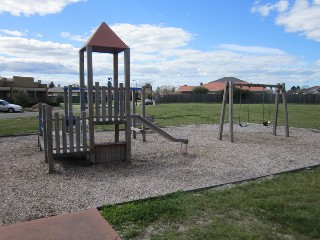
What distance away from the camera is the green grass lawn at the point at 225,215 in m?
3.50

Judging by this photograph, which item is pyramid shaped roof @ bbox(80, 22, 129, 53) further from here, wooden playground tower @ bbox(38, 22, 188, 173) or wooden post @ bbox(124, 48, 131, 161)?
wooden post @ bbox(124, 48, 131, 161)

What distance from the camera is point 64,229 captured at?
3.53m

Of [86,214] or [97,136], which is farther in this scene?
[97,136]

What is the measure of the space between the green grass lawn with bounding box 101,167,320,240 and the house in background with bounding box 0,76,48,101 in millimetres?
48366

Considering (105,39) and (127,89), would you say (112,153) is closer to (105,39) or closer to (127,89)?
(127,89)

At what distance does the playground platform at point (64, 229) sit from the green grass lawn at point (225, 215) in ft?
0.58

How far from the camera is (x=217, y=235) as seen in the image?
3451 millimetres

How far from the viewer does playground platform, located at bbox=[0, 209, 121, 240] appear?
334 centimetres

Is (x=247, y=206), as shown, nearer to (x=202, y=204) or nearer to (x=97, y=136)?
(x=202, y=204)

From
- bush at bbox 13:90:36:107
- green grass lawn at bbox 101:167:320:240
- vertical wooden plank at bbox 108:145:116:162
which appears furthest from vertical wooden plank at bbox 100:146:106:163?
bush at bbox 13:90:36:107

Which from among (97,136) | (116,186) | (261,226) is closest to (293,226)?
(261,226)

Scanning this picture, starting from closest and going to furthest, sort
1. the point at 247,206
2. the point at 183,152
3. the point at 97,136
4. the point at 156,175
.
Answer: the point at 247,206 → the point at 156,175 → the point at 183,152 → the point at 97,136

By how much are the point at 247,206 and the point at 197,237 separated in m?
1.22

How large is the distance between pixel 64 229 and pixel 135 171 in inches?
121
